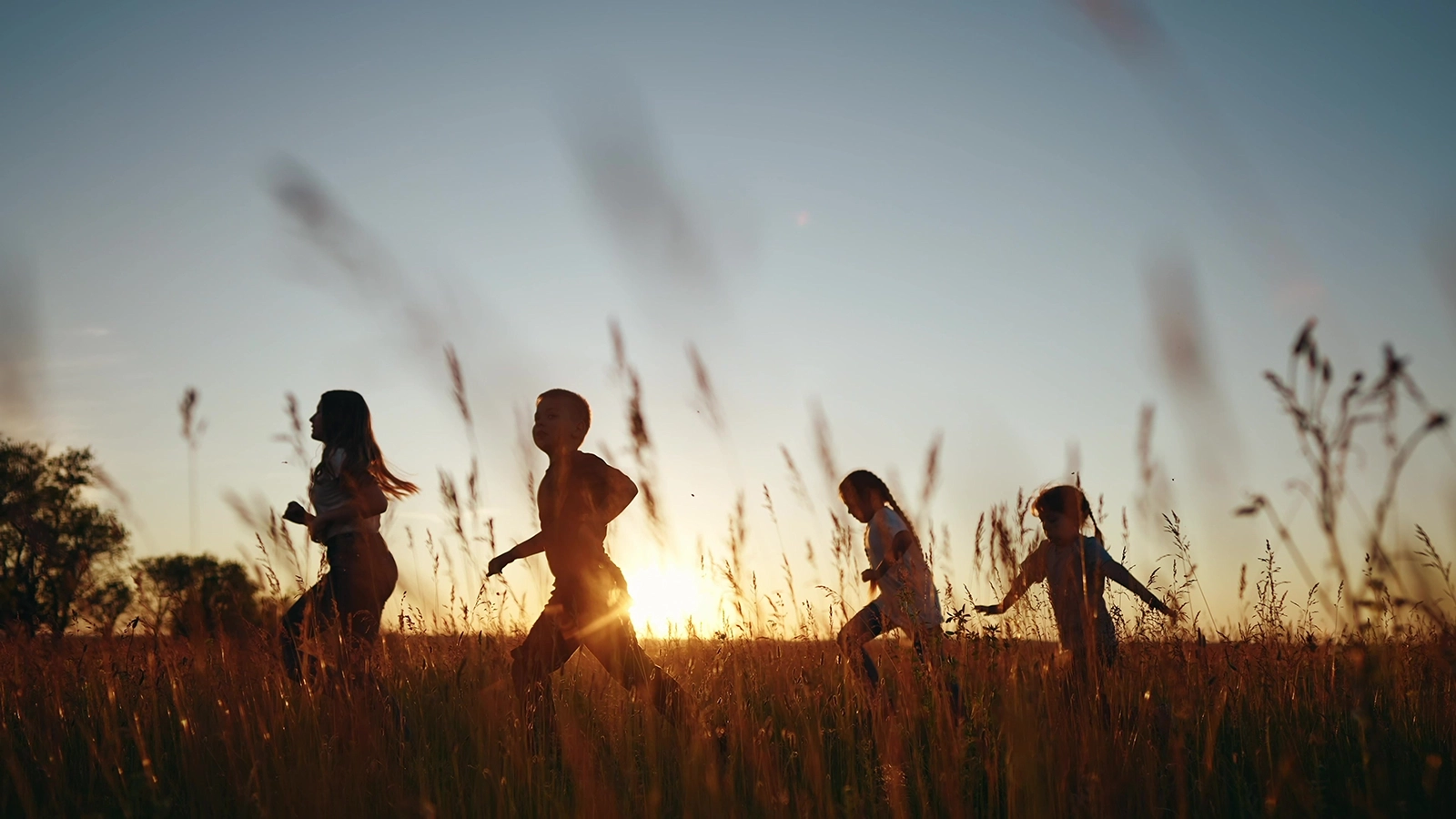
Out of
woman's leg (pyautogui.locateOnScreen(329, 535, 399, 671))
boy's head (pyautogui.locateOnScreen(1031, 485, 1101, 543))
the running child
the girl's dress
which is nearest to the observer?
the running child

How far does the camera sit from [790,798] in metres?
2.28

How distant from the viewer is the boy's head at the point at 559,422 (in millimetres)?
3525

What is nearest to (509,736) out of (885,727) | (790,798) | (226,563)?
(790,798)

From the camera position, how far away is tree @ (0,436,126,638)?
2.40 meters

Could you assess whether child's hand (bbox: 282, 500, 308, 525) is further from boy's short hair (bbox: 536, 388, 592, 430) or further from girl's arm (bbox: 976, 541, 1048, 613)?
girl's arm (bbox: 976, 541, 1048, 613)

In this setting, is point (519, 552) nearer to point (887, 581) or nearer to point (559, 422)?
point (559, 422)

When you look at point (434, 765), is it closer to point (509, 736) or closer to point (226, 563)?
point (509, 736)

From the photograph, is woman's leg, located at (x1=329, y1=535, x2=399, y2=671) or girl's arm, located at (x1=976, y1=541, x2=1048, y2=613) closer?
girl's arm, located at (x1=976, y1=541, x2=1048, y2=613)

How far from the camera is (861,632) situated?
3822mm

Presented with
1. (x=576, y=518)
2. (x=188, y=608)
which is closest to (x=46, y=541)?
(x=188, y=608)

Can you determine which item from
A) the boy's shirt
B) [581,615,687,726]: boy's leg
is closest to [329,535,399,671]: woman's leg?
the boy's shirt

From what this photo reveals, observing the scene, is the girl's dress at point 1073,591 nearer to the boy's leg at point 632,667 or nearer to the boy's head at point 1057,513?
the boy's head at point 1057,513

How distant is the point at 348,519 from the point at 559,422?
91 cm

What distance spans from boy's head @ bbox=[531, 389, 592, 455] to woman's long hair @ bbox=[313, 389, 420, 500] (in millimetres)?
804
